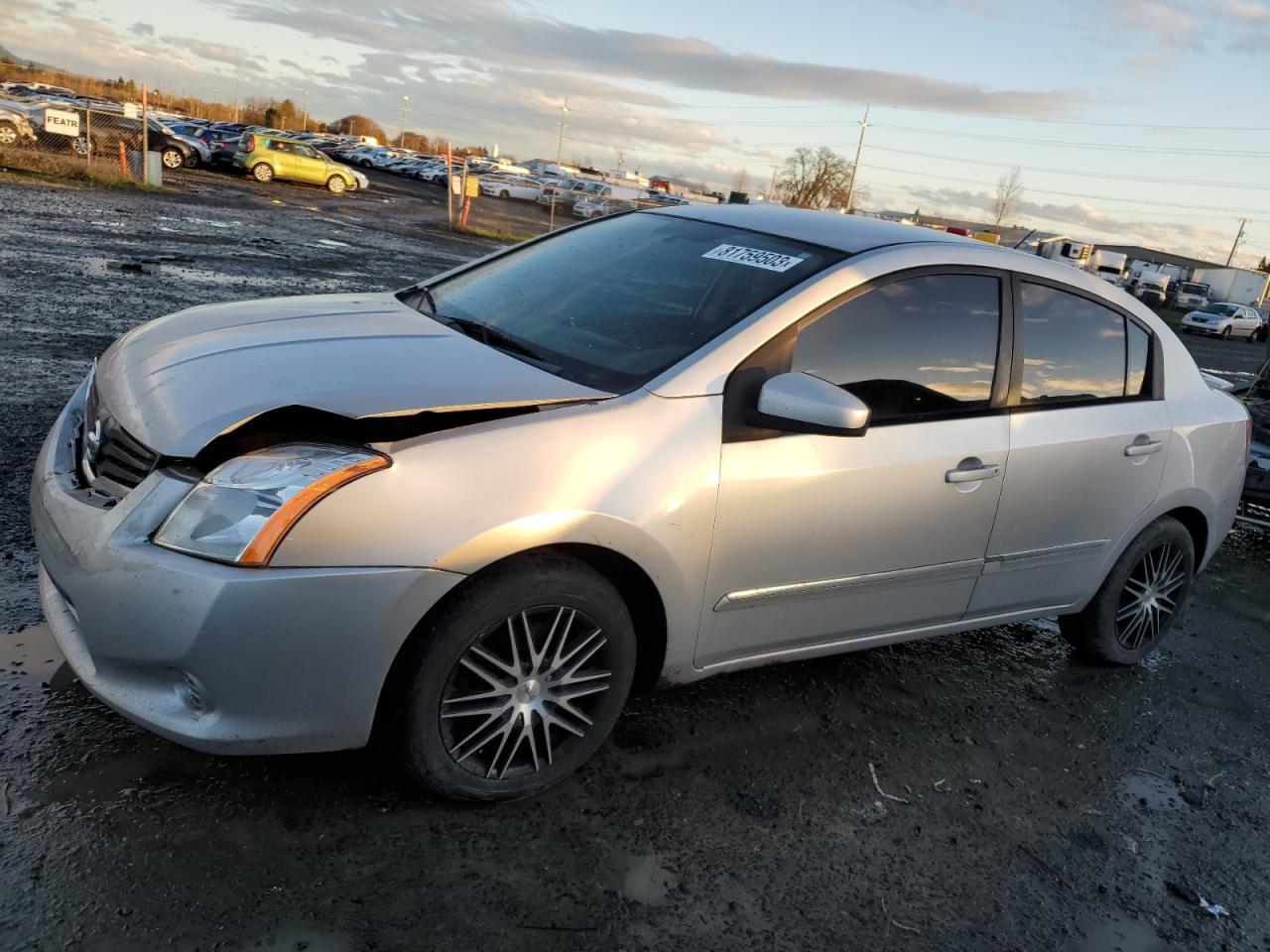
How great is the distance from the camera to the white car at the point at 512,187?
47.9m

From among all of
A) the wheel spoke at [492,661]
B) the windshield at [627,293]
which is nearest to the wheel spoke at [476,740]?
the wheel spoke at [492,661]

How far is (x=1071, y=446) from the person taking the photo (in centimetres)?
377

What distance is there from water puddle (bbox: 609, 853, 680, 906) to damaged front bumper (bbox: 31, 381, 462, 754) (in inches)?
29.8

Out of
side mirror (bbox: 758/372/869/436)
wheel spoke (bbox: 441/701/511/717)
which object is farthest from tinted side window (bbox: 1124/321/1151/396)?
wheel spoke (bbox: 441/701/511/717)

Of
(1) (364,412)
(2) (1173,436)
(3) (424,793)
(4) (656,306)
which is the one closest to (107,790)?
(3) (424,793)

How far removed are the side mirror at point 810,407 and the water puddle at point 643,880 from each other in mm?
1263

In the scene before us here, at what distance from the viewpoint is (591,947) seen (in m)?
2.37

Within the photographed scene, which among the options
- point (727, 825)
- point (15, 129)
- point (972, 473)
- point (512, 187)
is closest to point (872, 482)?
point (972, 473)

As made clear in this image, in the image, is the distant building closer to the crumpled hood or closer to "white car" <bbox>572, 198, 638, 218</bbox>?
Answer: "white car" <bbox>572, 198, 638, 218</bbox>

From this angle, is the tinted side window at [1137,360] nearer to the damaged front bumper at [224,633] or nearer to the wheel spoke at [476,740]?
the wheel spoke at [476,740]

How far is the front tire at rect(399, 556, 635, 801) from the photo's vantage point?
8.34ft

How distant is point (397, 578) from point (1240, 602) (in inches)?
210

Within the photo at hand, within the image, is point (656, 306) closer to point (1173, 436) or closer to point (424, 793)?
point (424, 793)

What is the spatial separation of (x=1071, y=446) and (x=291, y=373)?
277 centimetres
